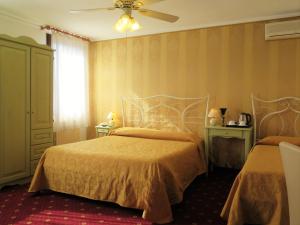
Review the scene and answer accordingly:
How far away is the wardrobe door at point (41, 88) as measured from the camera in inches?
152

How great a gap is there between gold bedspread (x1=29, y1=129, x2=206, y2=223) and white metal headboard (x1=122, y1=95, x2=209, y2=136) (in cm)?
93

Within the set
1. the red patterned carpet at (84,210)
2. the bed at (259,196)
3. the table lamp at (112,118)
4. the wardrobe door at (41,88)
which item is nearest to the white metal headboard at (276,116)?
the red patterned carpet at (84,210)

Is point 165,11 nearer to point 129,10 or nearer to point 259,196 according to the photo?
point 129,10

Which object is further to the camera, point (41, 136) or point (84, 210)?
point (41, 136)

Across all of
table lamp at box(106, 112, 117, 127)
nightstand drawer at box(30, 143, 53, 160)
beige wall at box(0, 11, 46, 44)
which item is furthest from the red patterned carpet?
beige wall at box(0, 11, 46, 44)

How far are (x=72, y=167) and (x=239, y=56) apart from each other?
2.99 meters

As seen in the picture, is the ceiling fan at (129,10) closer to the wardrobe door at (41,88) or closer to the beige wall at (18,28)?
the wardrobe door at (41,88)

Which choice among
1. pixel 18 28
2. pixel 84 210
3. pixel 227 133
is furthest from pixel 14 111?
pixel 227 133

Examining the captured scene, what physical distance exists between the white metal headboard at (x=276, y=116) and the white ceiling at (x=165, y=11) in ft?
4.03

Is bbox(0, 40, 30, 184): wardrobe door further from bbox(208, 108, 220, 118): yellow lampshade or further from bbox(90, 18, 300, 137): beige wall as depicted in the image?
bbox(208, 108, 220, 118): yellow lampshade

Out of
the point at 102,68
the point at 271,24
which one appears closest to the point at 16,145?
the point at 102,68

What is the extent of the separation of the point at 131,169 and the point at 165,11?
2276 mm

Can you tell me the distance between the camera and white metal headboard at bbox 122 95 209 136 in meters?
4.56

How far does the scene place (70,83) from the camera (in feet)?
16.5
